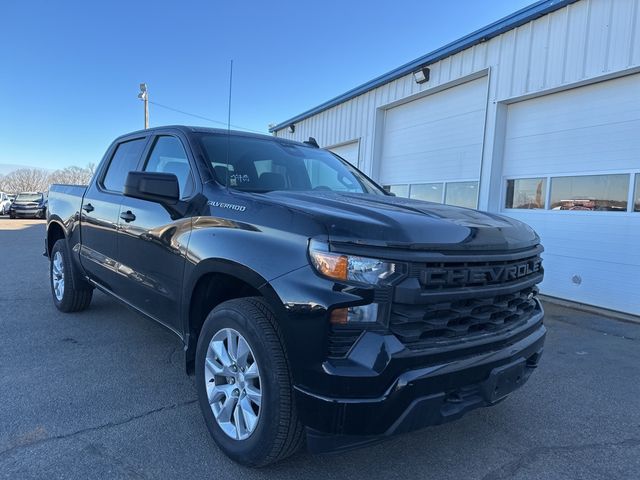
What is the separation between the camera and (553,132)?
748 centimetres

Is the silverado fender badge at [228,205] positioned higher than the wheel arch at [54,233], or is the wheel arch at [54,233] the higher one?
the silverado fender badge at [228,205]

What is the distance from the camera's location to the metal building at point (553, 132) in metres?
6.50

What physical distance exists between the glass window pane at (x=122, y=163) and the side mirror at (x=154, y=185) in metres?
1.13

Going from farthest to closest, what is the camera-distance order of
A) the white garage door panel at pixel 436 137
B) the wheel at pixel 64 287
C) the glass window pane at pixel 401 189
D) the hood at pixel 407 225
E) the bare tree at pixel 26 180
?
1. the bare tree at pixel 26 180
2. the glass window pane at pixel 401 189
3. the white garage door panel at pixel 436 137
4. the wheel at pixel 64 287
5. the hood at pixel 407 225

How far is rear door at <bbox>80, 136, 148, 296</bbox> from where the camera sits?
12.9ft

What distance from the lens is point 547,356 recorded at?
4.51 m

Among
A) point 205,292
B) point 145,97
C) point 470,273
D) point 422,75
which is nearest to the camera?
point 470,273

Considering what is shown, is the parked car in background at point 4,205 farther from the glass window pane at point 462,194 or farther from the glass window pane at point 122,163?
the glass window pane at point 122,163

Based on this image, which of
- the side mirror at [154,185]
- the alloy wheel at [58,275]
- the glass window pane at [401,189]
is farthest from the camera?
the glass window pane at [401,189]

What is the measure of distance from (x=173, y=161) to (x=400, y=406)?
7.96 ft

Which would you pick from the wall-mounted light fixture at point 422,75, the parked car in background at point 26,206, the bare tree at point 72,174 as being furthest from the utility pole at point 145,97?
the bare tree at point 72,174

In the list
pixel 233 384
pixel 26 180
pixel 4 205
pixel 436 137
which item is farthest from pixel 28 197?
pixel 26 180

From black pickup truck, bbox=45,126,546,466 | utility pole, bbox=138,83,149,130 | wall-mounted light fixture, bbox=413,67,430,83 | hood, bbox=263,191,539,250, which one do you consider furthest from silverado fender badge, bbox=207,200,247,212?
utility pole, bbox=138,83,149,130

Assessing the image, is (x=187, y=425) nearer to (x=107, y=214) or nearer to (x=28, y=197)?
(x=107, y=214)
